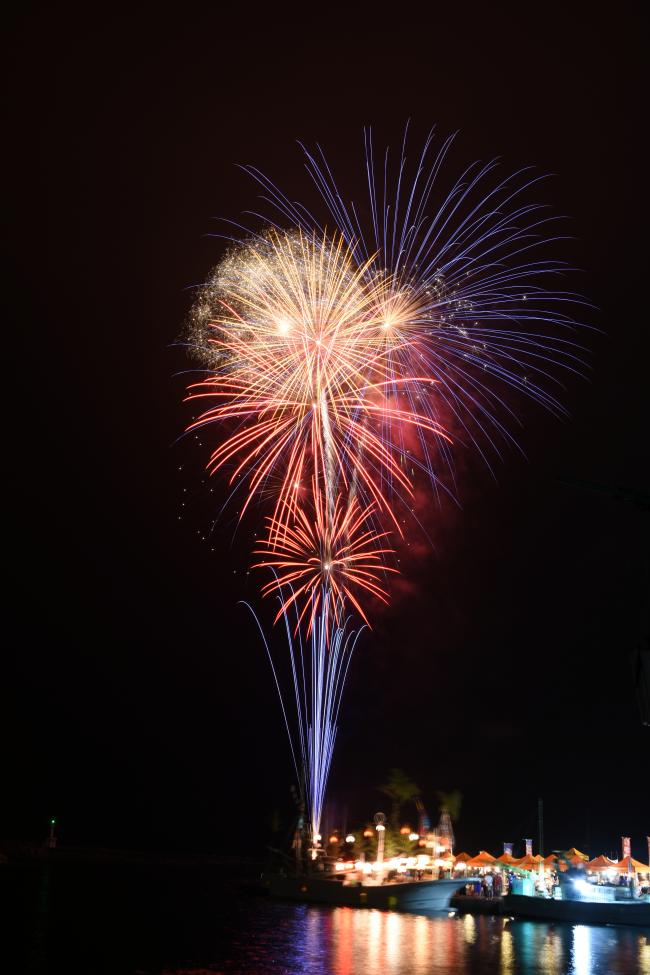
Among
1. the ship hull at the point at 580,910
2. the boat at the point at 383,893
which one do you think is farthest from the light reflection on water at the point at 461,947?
the boat at the point at 383,893

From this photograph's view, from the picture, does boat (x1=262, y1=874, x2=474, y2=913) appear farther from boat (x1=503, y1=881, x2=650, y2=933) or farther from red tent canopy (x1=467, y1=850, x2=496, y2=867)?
red tent canopy (x1=467, y1=850, x2=496, y2=867)

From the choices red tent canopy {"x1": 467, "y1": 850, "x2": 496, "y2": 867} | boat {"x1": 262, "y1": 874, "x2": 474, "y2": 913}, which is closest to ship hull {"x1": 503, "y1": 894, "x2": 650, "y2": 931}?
boat {"x1": 262, "y1": 874, "x2": 474, "y2": 913}

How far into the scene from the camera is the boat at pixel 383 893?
192 feet

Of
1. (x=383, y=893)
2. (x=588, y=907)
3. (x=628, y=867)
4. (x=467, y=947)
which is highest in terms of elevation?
(x=628, y=867)

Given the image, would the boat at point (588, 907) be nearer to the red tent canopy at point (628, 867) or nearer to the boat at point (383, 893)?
the boat at point (383, 893)

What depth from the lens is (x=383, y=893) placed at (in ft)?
197

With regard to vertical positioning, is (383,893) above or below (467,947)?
above

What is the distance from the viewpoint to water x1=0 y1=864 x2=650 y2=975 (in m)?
30.1

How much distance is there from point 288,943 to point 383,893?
78.8ft

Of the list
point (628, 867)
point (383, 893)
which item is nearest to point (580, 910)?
point (383, 893)

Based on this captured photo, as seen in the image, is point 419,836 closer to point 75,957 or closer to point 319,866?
point 319,866

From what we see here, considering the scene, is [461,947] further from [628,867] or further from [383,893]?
[628,867]

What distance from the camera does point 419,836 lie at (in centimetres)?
8225

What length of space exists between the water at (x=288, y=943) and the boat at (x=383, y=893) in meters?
1.64
